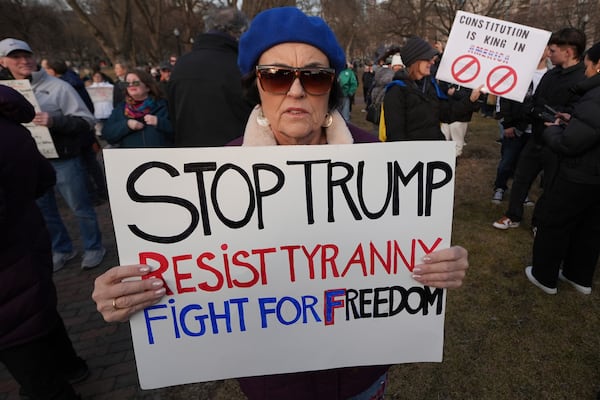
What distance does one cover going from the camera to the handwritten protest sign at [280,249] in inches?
43.1

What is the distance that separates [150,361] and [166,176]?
2.15 ft

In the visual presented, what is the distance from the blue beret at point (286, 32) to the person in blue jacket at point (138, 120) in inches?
108

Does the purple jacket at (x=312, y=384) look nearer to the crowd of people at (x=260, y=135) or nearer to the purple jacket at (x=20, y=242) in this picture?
the crowd of people at (x=260, y=135)

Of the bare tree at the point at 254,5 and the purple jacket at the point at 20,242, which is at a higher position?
the bare tree at the point at 254,5

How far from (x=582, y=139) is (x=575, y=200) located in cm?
56

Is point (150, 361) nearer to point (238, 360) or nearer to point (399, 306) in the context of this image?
point (238, 360)

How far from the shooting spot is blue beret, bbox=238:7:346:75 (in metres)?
1.20

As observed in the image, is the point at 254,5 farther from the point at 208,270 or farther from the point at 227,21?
the point at 208,270

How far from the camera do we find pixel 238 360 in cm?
122

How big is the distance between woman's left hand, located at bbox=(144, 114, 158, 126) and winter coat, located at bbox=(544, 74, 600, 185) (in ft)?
12.1

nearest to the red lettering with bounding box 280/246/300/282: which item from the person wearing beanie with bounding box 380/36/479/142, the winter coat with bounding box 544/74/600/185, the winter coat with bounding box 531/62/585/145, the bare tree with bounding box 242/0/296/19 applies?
the winter coat with bounding box 544/74/600/185

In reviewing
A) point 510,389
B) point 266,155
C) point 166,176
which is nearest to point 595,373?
point 510,389

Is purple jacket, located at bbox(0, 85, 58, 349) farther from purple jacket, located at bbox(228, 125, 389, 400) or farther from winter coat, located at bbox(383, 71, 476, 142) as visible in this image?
winter coat, located at bbox(383, 71, 476, 142)

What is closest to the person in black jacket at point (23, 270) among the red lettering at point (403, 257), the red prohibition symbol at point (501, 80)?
the red lettering at point (403, 257)
